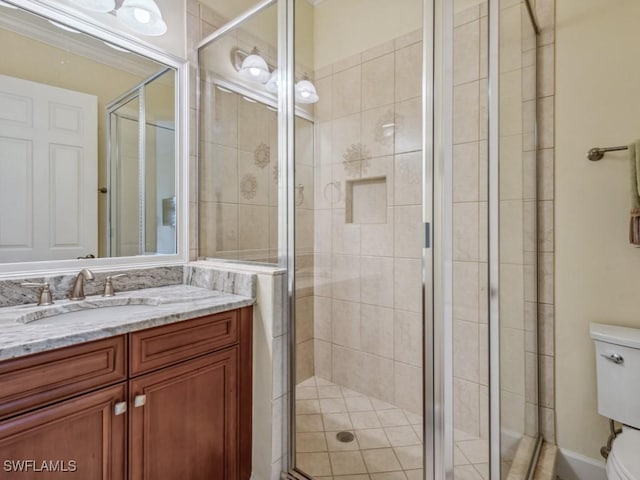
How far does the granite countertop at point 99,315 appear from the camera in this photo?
2.94 ft

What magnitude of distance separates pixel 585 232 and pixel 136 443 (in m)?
1.99

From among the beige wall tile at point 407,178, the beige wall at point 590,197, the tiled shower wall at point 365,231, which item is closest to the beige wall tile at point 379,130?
the tiled shower wall at point 365,231

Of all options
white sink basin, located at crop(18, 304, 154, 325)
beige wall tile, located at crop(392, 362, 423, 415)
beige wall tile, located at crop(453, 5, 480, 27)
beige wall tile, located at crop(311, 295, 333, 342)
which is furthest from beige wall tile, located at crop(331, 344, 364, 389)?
beige wall tile, located at crop(453, 5, 480, 27)

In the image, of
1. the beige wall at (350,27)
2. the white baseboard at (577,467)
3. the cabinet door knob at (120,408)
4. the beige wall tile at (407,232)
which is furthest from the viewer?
the beige wall at (350,27)

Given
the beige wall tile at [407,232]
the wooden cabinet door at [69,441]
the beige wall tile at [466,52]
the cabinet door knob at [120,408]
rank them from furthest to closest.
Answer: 1. the beige wall tile at [407,232]
2. the beige wall tile at [466,52]
3. the cabinet door knob at [120,408]
4. the wooden cabinet door at [69,441]

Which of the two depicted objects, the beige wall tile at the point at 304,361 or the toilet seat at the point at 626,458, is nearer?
the toilet seat at the point at 626,458

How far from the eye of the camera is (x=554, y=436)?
1599 millimetres

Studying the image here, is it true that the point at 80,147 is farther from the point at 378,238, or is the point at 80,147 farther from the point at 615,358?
the point at 615,358

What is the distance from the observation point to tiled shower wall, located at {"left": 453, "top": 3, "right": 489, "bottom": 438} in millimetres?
1242

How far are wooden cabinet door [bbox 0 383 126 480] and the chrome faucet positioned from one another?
1.73ft

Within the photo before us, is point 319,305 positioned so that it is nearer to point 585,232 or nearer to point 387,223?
point 387,223

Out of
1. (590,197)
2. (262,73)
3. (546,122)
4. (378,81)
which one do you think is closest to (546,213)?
(590,197)

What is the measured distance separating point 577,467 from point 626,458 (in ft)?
1.90

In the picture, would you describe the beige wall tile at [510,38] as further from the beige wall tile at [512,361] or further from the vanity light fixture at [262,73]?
the beige wall tile at [512,361]
